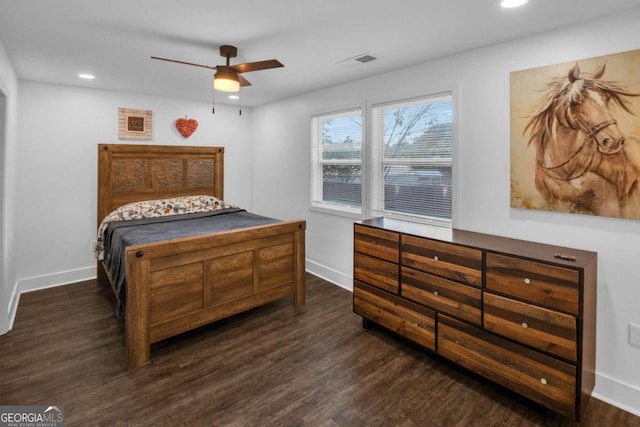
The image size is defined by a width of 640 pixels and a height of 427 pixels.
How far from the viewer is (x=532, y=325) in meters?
1.98

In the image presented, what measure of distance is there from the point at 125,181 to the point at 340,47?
→ 3.17 metres

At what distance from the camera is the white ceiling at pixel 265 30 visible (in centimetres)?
204

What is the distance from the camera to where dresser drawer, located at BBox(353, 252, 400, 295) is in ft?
8.98

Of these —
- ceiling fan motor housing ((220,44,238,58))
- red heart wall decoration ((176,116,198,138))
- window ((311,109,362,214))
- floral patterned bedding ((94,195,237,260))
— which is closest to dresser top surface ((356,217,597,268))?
window ((311,109,362,214))

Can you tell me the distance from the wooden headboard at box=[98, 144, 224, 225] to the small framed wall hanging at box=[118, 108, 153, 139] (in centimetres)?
14

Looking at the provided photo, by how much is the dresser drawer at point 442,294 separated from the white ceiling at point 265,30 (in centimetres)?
171

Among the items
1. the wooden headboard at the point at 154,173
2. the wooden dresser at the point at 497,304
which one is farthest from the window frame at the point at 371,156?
the wooden headboard at the point at 154,173

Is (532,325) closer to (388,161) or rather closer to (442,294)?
(442,294)

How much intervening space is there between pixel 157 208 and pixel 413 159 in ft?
9.78

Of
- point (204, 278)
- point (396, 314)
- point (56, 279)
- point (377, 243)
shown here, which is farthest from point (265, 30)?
point (56, 279)

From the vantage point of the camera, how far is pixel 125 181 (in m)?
4.33

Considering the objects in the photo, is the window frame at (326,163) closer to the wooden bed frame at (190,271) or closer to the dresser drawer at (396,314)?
the wooden bed frame at (190,271)

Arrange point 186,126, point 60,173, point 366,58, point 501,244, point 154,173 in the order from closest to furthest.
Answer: point 501,244, point 366,58, point 60,173, point 154,173, point 186,126

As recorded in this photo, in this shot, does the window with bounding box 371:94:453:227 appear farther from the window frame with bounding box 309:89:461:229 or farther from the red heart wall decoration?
the red heart wall decoration
